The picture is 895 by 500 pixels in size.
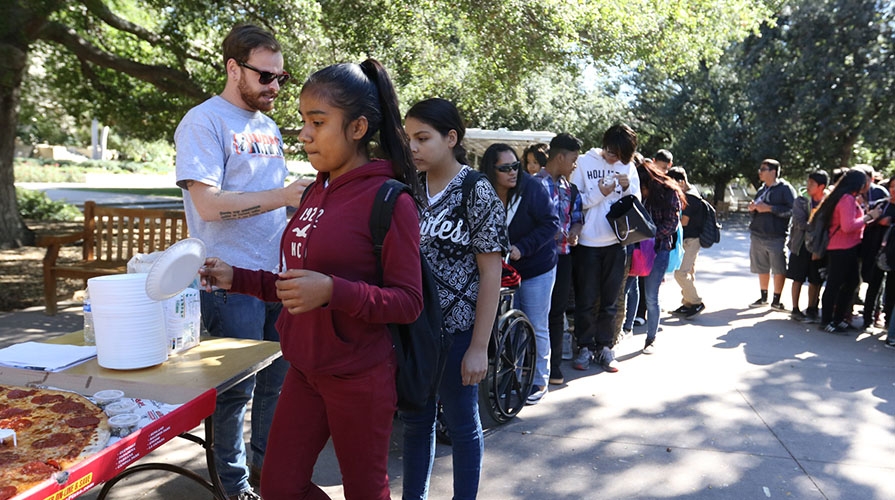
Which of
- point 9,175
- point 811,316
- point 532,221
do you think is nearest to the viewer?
point 532,221

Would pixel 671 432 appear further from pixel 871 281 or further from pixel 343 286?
pixel 871 281

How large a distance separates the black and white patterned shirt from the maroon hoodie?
75cm

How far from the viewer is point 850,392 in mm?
5488

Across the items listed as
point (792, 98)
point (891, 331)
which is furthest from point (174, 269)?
point (792, 98)

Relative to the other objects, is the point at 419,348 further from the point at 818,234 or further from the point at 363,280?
the point at 818,234

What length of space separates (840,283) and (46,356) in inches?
303

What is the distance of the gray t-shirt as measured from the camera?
8.88 feet

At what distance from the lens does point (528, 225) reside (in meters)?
4.64

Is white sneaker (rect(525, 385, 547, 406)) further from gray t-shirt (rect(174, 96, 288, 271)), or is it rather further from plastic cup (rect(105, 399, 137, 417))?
plastic cup (rect(105, 399, 137, 417))

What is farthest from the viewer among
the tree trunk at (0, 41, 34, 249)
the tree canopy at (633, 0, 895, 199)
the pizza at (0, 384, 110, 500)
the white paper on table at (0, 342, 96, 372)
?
the tree canopy at (633, 0, 895, 199)

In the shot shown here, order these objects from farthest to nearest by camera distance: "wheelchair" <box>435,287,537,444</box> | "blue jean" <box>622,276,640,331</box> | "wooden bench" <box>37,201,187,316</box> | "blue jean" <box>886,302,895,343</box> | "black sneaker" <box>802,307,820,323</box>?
"black sneaker" <box>802,307,820,323</box> → "blue jean" <box>886,302,895,343</box> → "blue jean" <box>622,276,640,331</box> → "wooden bench" <box>37,201,187,316</box> → "wheelchair" <box>435,287,537,444</box>

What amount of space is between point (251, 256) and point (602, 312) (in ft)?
12.0

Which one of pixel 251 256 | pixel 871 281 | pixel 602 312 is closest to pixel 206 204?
pixel 251 256

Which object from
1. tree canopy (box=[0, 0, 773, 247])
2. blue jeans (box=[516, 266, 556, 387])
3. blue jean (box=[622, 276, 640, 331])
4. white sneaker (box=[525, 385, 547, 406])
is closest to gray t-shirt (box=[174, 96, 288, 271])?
blue jeans (box=[516, 266, 556, 387])
